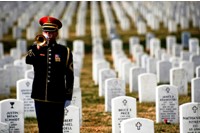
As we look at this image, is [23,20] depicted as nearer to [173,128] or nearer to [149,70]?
[149,70]

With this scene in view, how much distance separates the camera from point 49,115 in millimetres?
10062

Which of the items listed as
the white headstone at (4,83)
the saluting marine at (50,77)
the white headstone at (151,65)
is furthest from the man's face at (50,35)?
the white headstone at (151,65)

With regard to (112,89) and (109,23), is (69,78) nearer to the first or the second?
(112,89)

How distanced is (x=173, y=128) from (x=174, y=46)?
15.3 m

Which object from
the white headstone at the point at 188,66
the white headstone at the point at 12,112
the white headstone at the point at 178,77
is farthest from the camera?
the white headstone at the point at 188,66

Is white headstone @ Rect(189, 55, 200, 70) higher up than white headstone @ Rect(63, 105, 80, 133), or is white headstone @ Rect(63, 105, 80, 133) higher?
white headstone @ Rect(189, 55, 200, 70)

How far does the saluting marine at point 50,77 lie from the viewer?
1008 cm

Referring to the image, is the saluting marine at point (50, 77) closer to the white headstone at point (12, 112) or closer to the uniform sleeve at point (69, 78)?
the uniform sleeve at point (69, 78)

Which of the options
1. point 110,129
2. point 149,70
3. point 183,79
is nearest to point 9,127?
point 110,129

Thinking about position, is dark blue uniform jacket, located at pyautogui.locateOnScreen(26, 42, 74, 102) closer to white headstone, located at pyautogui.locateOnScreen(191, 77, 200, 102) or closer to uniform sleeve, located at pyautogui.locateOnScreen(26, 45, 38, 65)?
uniform sleeve, located at pyautogui.locateOnScreen(26, 45, 38, 65)

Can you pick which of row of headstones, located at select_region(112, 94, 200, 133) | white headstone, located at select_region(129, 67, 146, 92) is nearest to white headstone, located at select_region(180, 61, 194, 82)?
white headstone, located at select_region(129, 67, 146, 92)

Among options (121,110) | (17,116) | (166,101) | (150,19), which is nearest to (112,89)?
(166,101)

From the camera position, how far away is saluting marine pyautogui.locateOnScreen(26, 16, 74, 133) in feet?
33.1

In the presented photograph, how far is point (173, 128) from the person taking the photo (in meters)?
14.4
